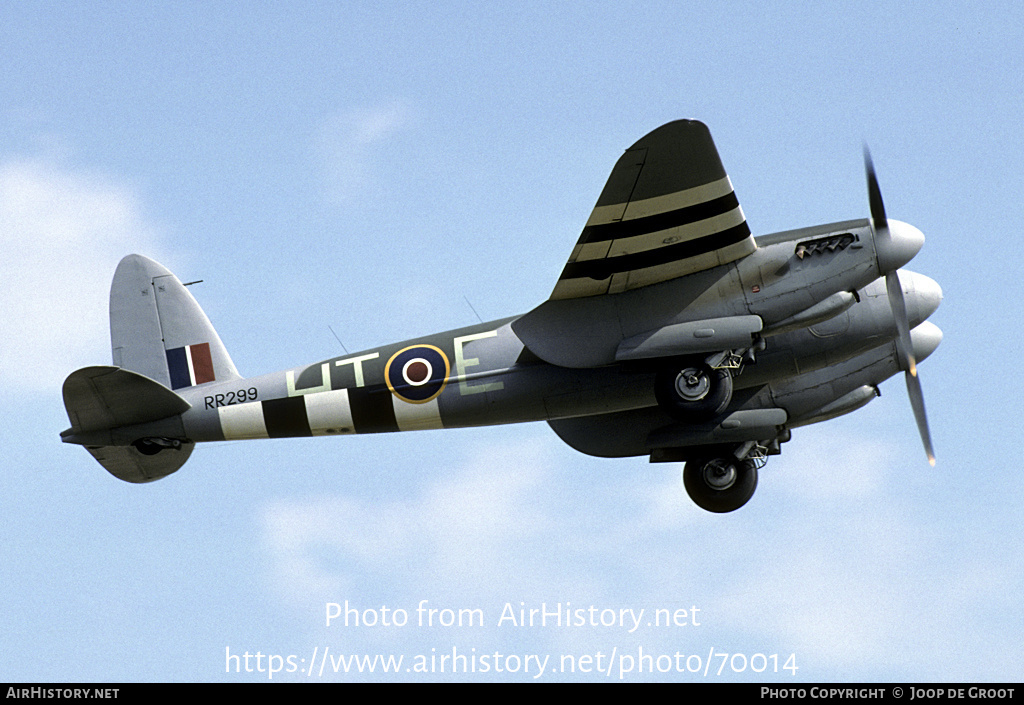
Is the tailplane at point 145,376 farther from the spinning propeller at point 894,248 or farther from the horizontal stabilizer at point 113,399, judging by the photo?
the spinning propeller at point 894,248

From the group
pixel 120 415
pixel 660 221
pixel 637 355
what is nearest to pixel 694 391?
pixel 637 355

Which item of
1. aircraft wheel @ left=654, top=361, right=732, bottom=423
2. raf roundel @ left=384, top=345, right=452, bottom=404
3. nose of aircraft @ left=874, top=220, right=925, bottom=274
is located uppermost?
nose of aircraft @ left=874, top=220, right=925, bottom=274

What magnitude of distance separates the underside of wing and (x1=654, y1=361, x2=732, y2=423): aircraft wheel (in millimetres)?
1276

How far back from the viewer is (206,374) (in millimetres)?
18859

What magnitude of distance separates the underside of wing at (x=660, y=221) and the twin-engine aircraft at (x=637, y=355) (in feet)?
0.08

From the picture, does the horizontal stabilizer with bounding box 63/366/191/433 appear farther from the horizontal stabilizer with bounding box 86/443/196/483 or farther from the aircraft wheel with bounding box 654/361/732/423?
the aircraft wheel with bounding box 654/361/732/423

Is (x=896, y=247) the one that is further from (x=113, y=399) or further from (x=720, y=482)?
(x=113, y=399)

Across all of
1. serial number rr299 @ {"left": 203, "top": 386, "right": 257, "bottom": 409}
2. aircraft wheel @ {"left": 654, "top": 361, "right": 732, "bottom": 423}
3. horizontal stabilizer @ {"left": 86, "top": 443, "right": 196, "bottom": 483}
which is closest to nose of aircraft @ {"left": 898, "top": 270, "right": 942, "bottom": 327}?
aircraft wheel @ {"left": 654, "top": 361, "right": 732, "bottom": 423}

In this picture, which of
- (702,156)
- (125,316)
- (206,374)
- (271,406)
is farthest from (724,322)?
(125,316)

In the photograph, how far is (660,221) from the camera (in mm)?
16016

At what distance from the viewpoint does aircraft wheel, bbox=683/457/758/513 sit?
1916 cm

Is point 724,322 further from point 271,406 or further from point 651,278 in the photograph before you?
point 271,406

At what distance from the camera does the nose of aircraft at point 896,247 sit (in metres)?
16.3

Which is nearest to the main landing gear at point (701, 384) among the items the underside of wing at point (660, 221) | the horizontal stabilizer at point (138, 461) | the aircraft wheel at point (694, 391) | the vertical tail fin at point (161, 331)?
the aircraft wheel at point (694, 391)
